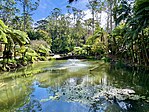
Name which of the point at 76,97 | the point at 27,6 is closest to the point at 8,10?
the point at 27,6

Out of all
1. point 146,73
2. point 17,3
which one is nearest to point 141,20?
point 146,73

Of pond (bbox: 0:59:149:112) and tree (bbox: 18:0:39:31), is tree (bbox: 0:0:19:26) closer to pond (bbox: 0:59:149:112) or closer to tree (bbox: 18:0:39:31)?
tree (bbox: 18:0:39:31)

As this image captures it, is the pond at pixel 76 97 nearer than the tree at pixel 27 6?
Yes

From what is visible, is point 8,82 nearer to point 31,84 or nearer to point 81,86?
point 31,84

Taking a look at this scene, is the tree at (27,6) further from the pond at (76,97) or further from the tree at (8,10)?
the pond at (76,97)

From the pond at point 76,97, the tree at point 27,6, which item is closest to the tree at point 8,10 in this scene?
A: the tree at point 27,6

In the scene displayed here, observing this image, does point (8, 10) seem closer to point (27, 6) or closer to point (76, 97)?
point (27, 6)

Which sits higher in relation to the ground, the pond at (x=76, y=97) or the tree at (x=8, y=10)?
the tree at (x=8, y=10)

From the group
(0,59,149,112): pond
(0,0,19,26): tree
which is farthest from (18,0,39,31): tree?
(0,59,149,112): pond

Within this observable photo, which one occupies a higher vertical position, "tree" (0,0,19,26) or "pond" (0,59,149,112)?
"tree" (0,0,19,26)

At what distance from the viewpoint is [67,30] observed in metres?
57.3

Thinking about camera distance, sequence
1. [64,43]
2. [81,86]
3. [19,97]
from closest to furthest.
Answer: [19,97] < [81,86] < [64,43]

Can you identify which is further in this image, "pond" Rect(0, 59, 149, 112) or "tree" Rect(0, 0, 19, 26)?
"tree" Rect(0, 0, 19, 26)

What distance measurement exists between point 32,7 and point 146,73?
2896 centimetres
